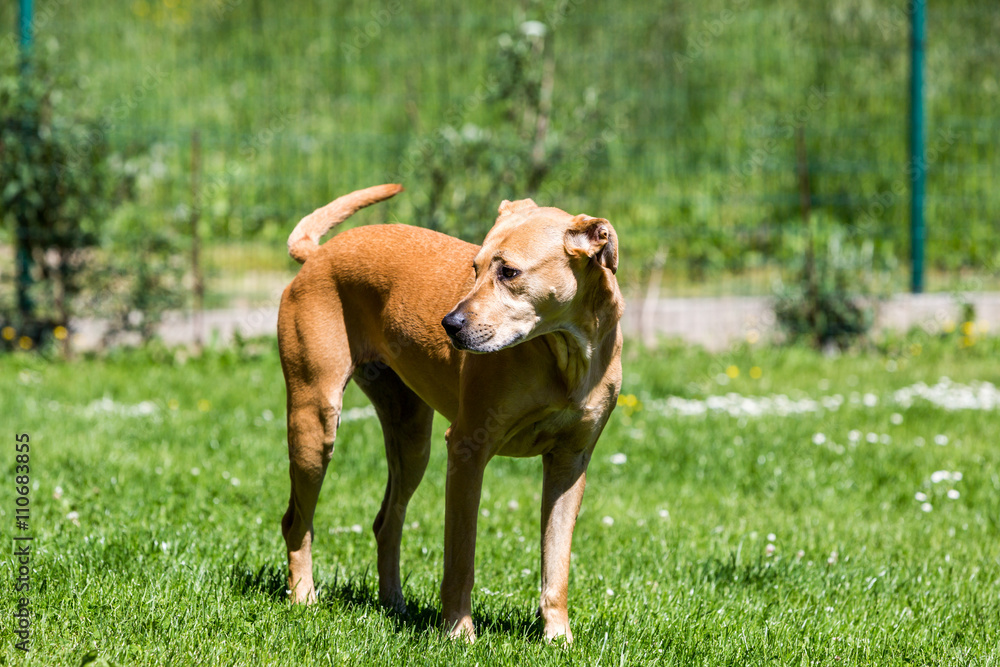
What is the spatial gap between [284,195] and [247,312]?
1096 mm

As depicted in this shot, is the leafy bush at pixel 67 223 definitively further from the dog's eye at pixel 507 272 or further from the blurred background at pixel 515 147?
the dog's eye at pixel 507 272

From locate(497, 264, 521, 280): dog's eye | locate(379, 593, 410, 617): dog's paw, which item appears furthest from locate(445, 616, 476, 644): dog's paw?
locate(497, 264, 521, 280): dog's eye

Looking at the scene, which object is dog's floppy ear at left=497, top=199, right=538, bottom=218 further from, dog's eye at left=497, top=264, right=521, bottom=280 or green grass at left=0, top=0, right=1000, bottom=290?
green grass at left=0, top=0, right=1000, bottom=290

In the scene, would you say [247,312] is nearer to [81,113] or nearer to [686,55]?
[81,113]

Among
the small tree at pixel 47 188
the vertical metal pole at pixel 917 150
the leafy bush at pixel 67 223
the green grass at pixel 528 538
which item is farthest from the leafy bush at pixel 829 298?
the small tree at pixel 47 188

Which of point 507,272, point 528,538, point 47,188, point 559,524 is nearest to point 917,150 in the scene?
point 528,538

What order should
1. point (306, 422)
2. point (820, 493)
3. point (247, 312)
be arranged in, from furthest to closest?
1. point (247, 312)
2. point (820, 493)
3. point (306, 422)

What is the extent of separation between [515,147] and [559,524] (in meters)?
5.44

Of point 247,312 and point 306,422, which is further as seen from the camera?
point 247,312

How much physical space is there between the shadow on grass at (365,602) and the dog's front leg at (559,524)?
4.3 inches

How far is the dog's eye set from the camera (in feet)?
9.73

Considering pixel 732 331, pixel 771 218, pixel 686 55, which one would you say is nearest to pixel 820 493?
pixel 732 331

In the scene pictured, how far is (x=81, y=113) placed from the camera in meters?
8.30

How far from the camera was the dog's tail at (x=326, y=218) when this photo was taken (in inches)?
154
